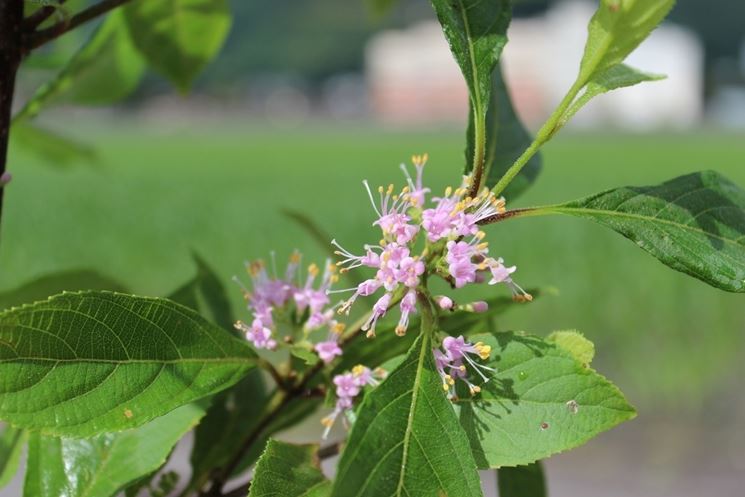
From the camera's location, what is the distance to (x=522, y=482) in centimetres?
61

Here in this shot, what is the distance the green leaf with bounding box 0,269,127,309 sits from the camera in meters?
0.68

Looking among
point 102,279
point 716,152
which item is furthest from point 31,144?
point 716,152

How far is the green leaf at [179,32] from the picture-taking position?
728 mm

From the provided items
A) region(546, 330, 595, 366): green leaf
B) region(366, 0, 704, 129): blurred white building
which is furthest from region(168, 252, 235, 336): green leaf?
region(366, 0, 704, 129): blurred white building

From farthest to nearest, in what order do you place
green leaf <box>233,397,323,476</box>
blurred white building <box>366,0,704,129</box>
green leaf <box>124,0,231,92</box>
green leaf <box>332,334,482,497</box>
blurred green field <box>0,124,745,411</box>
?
blurred white building <box>366,0,704,129</box>
blurred green field <box>0,124,745,411</box>
green leaf <box>124,0,231,92</box>
green leaf <box>233,397,323,476</box>
green leaf <box>332,334,482,497</box>

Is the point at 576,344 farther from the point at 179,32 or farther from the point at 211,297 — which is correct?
the point at 179,32

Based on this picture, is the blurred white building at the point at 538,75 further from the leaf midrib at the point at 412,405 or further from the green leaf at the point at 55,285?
the leaf midrib at the point at 412,405

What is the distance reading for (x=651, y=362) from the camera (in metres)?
4.80

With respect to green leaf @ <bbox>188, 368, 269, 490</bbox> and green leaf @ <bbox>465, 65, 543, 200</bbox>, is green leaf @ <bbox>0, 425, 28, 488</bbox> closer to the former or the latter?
green leaf @ <bbox>188, 368, 269, 490</bbox>

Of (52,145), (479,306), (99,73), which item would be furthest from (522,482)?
(52,145)

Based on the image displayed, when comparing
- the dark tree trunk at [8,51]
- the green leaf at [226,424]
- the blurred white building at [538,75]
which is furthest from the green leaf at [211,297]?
the blurred white building at [538,75]

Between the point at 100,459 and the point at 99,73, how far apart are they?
1.20 feet

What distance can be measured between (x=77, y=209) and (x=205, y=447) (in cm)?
833

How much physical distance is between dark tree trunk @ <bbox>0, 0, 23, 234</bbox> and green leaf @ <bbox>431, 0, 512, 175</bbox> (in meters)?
0.24
